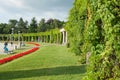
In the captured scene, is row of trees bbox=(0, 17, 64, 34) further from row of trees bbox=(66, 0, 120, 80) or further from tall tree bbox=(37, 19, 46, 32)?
row of trees bbox=(66, 0, 120, 80)

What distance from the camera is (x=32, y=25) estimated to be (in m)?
128

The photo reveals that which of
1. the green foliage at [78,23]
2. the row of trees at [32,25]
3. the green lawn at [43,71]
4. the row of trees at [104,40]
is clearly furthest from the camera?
the row of trees at [32,25]

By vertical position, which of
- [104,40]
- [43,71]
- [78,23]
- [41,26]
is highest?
[41,26]

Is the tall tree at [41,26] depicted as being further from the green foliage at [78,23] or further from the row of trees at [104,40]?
the row of trees at [104,40]

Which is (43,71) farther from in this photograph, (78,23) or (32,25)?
(32,25)

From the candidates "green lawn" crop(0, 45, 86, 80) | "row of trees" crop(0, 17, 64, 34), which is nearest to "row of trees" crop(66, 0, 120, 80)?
"green lawn" crop(0, 45, 86, 80)

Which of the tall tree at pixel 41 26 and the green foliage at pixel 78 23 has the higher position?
the tall tree at pixel 41 26

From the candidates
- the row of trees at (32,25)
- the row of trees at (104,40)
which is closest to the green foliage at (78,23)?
the row of trees at (104,40)

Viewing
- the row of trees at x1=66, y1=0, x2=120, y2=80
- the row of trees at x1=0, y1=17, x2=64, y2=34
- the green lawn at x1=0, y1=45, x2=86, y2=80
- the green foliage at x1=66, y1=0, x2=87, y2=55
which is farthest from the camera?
the row of trees at x1=0, y1=17, x2=64, y2=34

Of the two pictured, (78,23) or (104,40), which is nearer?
(104,40)

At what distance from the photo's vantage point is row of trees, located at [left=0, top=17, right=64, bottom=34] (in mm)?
127750

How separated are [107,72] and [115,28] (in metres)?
0.96

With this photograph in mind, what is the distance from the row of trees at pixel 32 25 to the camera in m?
128

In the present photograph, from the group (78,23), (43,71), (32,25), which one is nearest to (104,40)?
(43,71)
